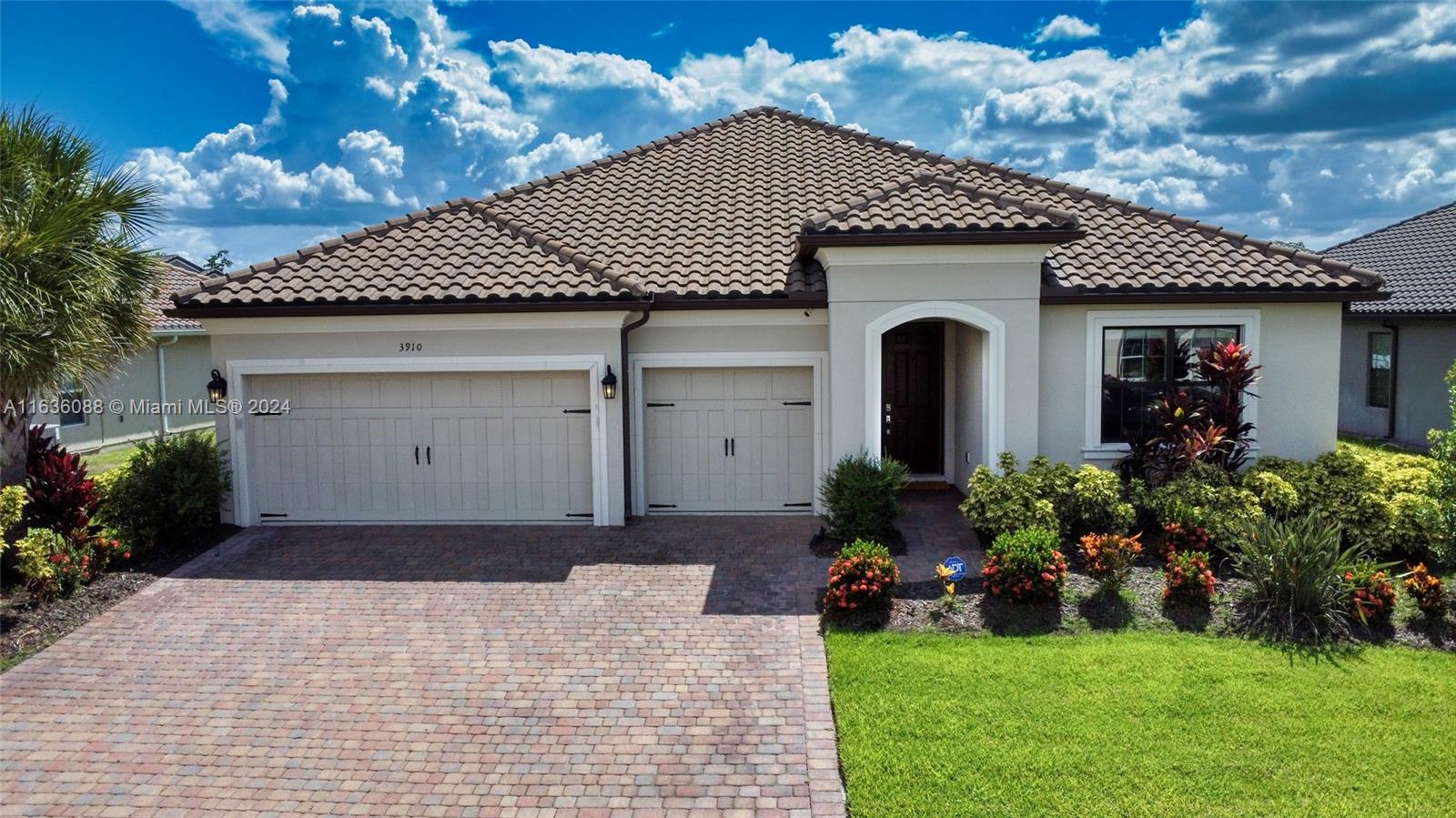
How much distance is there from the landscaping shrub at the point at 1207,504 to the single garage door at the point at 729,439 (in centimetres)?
428

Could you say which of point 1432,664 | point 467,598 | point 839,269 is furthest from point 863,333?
point 1432,664

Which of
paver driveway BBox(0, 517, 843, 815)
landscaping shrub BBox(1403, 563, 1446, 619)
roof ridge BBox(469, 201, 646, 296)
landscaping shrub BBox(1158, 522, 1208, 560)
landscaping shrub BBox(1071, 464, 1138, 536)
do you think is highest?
roof ridge BBox(469, 201, 646, 296)

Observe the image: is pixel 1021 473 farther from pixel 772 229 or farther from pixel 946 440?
pixel 772 229

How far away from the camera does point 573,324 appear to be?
38.5 ft

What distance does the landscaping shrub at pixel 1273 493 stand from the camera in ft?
33.8

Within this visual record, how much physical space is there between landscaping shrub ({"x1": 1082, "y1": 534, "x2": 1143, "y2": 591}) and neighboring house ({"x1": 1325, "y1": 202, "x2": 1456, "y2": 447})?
12101mm

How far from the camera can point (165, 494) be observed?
11234 mm

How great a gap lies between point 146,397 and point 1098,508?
21.7 metres

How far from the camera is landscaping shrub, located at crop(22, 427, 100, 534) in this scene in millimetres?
10102

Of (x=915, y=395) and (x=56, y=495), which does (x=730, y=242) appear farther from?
(x=56, y=495)

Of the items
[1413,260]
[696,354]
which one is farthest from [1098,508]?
[1413,260]

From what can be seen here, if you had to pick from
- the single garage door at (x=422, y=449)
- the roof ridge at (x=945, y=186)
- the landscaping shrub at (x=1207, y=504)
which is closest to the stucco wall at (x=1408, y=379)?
the landscaping shrub at (x=1207, y=504)

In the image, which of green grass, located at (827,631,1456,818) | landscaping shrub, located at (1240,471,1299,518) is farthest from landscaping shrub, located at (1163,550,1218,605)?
landscaping shrub, located at (1240,471,1299,518)

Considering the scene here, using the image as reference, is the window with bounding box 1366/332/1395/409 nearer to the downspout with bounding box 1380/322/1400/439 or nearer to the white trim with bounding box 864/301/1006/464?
the downspout with bounding box 1380/322/1400/439
